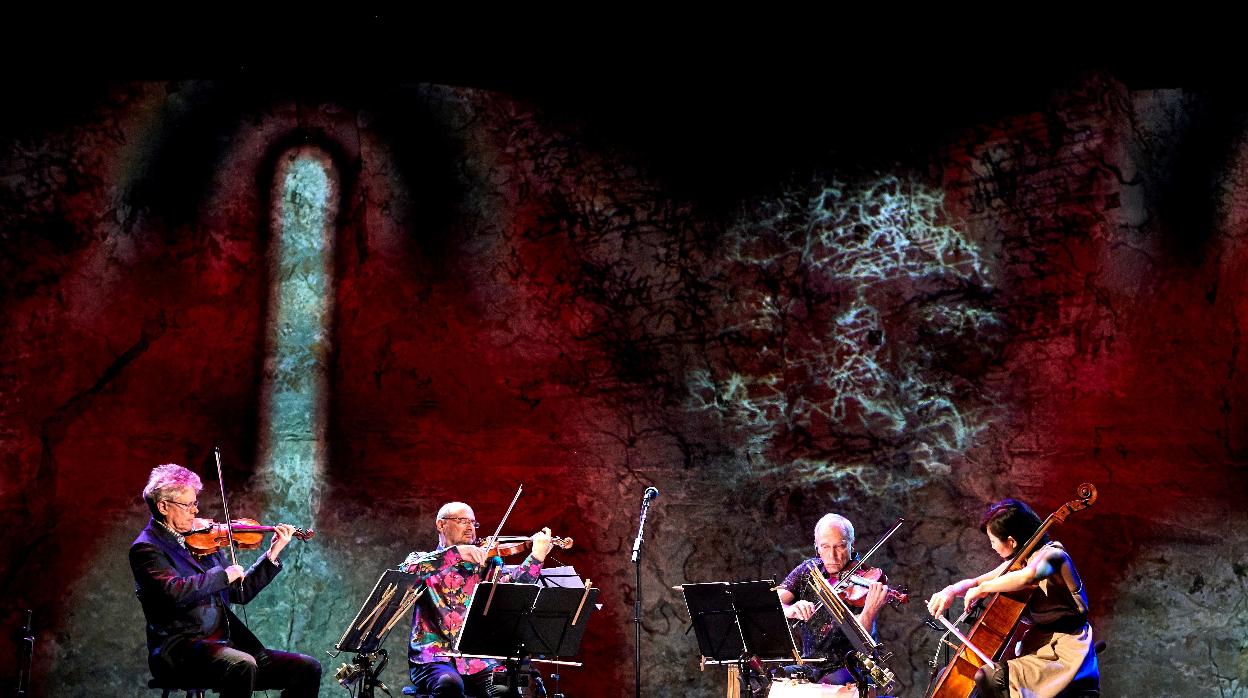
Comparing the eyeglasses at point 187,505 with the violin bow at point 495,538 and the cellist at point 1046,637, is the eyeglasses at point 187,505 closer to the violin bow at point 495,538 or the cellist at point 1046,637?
the violin bow at point 495,538

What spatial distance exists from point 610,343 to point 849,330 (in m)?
1.58

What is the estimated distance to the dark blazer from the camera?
5062mm

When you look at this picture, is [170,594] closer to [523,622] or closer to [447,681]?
[447,681]

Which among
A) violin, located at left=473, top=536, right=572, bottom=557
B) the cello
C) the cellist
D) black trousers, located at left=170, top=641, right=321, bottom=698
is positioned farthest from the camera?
violin, located at left=473, top=536, right=572, bottom=557

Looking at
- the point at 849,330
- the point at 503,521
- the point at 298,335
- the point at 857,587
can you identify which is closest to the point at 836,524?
the point at 857,587

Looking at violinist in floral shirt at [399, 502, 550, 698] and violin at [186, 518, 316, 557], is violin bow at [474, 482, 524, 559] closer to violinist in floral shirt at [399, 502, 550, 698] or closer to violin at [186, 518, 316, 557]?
violinist in floral shirt at [399, 502, 550, 698]

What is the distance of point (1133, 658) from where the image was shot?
A: 6188 millimetres

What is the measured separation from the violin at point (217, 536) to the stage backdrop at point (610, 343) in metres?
1.43

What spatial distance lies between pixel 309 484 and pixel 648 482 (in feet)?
7.36

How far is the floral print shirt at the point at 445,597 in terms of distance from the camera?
573 centimetres

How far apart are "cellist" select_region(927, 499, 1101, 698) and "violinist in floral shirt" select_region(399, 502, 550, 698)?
2465 mm

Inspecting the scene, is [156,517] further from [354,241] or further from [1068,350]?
[1068,350]

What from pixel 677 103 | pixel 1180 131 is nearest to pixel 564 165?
pixel 677 103

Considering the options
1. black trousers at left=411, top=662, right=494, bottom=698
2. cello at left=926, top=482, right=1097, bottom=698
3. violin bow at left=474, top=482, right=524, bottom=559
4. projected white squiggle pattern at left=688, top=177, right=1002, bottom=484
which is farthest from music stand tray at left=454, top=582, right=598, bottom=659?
projected white squiggle pattern at left=688, top=177, right=1002, bottom=484
